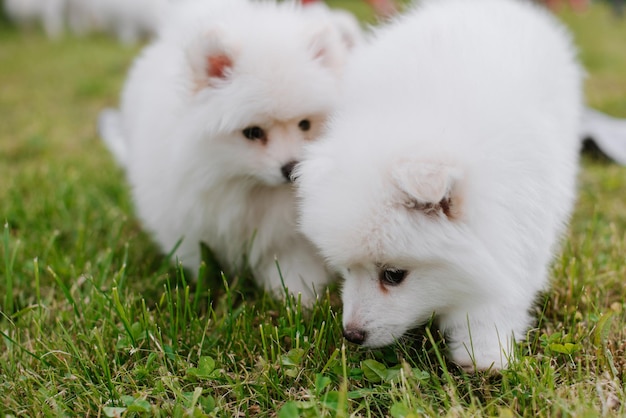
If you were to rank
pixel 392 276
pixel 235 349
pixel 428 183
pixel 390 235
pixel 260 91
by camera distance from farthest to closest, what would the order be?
pixel 260 91 → pixel 235 349 → pixel 392 276 → pixel 390 235 → pixel 428 183

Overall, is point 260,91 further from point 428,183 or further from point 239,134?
point 428,183

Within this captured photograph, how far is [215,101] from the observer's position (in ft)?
8.13

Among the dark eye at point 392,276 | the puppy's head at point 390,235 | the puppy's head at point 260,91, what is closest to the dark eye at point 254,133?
the puppy's head at point 260,91

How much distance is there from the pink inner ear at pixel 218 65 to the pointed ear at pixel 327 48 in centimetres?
34

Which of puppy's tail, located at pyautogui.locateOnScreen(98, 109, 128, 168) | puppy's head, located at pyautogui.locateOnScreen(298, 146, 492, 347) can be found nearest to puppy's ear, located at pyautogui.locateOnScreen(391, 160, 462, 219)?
puppy's head, located at pyautogui.locateOnScreen(298, 146, 492, 347)

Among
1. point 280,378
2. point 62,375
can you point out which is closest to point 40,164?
point 62,375

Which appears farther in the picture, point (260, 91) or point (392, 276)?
point (260, 91)

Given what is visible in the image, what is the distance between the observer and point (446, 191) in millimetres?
1707

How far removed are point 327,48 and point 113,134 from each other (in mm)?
3156

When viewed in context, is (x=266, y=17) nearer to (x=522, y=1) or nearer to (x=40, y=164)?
(x=522, y=1)

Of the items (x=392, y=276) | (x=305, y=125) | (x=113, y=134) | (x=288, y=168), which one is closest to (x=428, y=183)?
(x=392, y=276)

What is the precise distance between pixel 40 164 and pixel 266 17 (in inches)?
99.5

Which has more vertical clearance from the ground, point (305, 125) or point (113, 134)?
point (305, 125)

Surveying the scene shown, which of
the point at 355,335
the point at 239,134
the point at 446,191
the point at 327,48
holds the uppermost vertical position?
the point at 327,48
